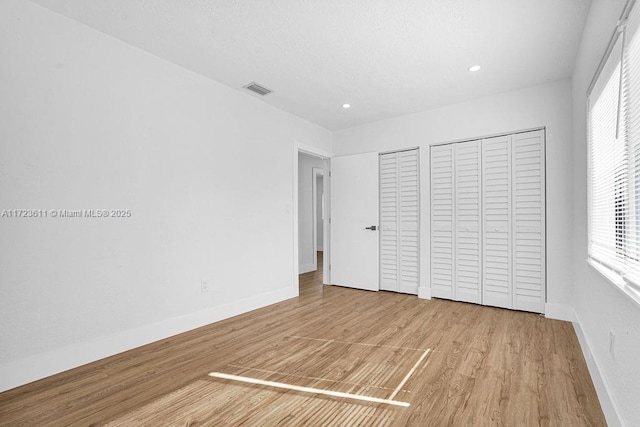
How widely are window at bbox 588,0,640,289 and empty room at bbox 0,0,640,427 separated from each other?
0.02 m

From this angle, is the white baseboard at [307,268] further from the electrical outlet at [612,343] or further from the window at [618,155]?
the electrical outlet at [612,343]

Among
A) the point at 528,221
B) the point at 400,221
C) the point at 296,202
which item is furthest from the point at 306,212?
the point at 528,221

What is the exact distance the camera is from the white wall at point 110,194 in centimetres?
206

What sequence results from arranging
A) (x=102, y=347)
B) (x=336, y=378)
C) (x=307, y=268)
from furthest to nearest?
1. (x=307, y=268)
2. (x=102, y=347)
3. (x=336, y=378)

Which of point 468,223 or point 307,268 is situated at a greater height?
point 468,223

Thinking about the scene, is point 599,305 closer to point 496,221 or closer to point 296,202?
point 496,221

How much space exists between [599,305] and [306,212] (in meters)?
5.13

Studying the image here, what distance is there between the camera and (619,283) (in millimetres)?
1554

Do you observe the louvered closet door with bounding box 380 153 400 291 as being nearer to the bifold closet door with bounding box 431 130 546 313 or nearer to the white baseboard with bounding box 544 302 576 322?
the bifold closet door with bounding box 431 130 546 313

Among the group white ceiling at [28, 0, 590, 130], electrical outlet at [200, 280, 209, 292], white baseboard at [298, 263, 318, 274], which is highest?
white ceiling at [28, 0, 590, 130]

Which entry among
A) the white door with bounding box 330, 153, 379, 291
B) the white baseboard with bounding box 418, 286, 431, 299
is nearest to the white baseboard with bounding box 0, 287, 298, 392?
the white door with bounding box 330, 153, 379, 291

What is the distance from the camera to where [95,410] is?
177cm

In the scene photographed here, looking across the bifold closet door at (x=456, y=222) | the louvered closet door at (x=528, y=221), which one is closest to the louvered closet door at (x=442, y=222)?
the bifold closet door at (x=456, y=222)

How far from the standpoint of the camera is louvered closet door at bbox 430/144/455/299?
13.3 feet
